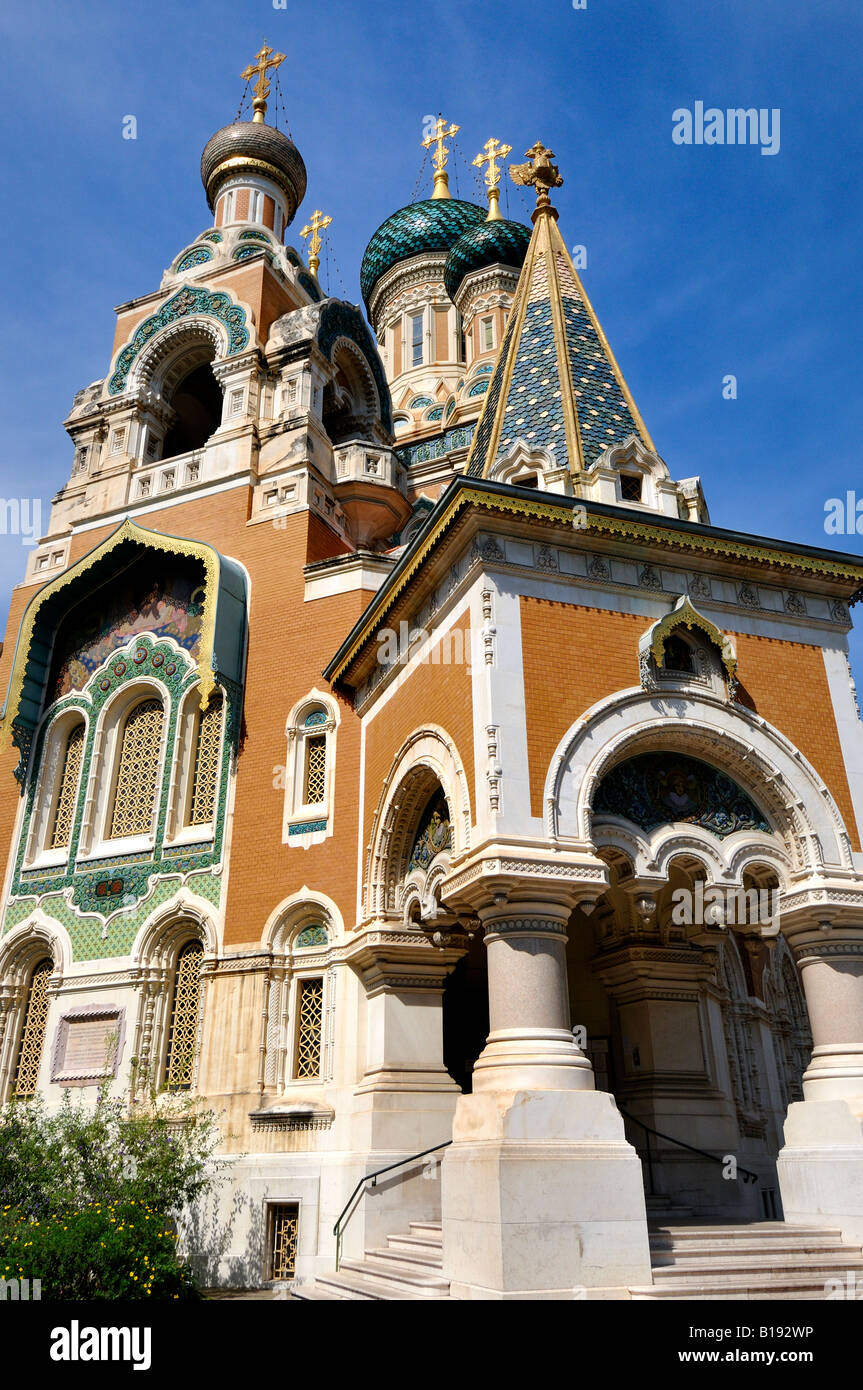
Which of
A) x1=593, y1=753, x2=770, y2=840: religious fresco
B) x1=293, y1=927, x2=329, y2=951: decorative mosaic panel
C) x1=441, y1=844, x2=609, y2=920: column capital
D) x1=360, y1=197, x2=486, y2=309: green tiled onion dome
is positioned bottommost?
x1=441, y1=844, x2=609, y2=920: column capital

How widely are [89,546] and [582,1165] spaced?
12.7 m

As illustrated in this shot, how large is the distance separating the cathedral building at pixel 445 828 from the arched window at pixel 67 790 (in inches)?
2.4

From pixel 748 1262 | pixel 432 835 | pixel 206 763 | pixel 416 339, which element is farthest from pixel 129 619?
pixel 416 339

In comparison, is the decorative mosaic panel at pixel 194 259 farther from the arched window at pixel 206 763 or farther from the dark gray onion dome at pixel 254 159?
the arched window at pixel 206 763

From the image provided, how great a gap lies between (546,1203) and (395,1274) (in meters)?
2.20

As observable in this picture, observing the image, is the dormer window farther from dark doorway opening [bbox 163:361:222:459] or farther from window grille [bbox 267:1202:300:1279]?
dark doorway opening [bbox 163:361:222:459]

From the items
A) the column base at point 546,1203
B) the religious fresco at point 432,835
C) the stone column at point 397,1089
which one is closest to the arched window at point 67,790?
the stone column at point 397,1089

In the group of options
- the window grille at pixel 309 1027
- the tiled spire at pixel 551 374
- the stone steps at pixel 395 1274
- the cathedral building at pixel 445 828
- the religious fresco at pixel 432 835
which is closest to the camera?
the stone steps at pixel 395 1274

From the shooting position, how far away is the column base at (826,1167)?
8.20m

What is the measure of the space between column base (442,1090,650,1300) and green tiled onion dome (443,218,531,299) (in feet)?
74.0

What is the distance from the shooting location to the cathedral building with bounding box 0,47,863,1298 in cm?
823

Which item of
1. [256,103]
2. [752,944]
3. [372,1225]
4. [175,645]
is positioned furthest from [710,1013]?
[256,103]

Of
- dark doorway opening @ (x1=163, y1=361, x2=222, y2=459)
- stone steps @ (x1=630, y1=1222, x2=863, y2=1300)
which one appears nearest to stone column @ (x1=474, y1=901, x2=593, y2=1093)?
stone steps @ (x1=630, y1=1222, x2=863, y2=1300)

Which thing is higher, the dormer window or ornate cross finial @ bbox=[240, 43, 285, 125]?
ornate cross finial @ bbox=[240, 43, 285, 125]
